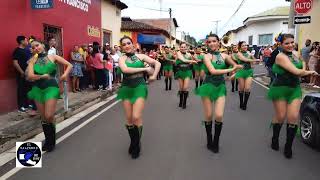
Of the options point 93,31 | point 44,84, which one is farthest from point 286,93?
point 93,31

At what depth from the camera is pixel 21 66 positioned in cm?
1055

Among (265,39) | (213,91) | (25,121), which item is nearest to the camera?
(213,91)

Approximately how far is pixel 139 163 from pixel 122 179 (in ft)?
2.43

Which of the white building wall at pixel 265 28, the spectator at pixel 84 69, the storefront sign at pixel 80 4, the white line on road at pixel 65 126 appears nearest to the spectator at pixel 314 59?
the white line on road at pixel 65 126

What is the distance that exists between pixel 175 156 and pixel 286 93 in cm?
202

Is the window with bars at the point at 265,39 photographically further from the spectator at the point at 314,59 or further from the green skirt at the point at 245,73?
the green skirt at the point at 245,73

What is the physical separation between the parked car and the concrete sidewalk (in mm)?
5180

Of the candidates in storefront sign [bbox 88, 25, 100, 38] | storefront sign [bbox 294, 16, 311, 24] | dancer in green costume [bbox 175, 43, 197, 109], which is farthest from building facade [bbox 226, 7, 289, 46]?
dancer in green costume [bbox 175, 43, 197, 109]

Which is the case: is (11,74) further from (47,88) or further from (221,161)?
(221,161)

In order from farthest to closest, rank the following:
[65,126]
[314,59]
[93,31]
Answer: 1. [93,31]
2. [314,59]
3. [65,126]

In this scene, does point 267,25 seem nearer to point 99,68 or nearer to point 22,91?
point 99,68

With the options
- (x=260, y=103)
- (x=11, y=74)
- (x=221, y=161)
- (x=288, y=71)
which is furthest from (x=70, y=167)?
(x=260, y=103)

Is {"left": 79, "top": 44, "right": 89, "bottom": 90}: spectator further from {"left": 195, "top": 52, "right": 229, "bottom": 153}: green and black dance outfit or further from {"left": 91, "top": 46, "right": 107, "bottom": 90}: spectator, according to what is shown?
{"left": 195, "top": 52, "right": 229, "bottom": 153}: green and black dance outfit

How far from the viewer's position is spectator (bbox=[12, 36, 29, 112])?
10.4 meters
